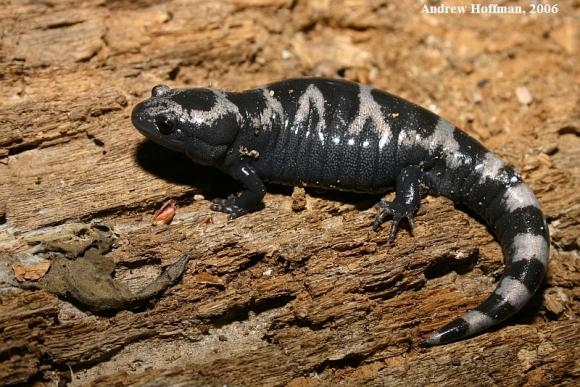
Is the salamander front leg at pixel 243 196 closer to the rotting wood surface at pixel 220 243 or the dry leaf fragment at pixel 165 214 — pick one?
the rotting wood surface at pixel 220 243

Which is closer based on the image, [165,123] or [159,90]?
[165,123]

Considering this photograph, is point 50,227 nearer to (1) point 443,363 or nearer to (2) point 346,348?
(2) point 346,348

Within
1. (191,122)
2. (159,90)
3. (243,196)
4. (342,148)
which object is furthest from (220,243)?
(159,90)

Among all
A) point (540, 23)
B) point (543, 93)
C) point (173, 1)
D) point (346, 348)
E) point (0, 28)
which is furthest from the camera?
point (540, 23)

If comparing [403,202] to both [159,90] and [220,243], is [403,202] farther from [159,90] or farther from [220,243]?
[159,90]

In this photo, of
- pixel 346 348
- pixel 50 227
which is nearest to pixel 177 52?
pixel 50 227

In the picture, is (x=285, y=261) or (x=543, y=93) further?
(x=543, y=93)

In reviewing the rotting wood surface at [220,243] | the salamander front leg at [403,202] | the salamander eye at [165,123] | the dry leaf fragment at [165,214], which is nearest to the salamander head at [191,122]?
the salamander eye at [165,123]
